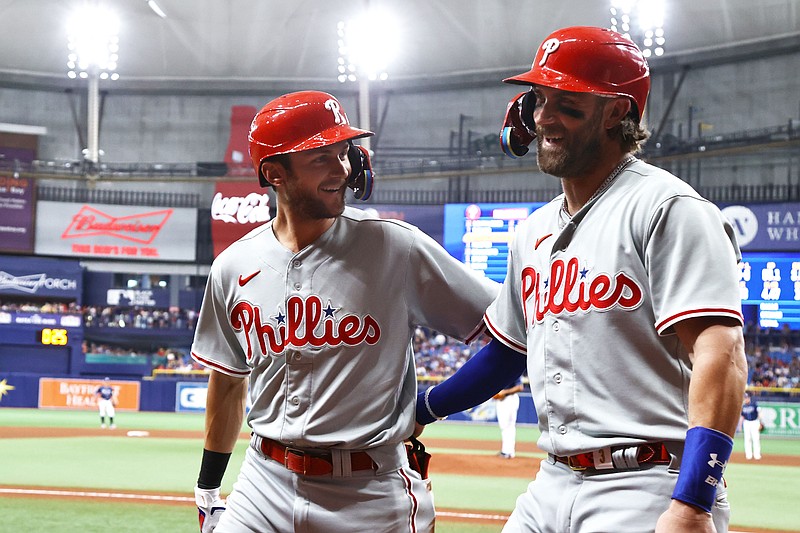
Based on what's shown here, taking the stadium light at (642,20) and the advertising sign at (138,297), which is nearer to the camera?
the stadium light at (642,20)

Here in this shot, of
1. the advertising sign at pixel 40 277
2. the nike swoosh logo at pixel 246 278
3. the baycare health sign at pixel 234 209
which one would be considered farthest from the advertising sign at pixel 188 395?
the nike swoosh logo at pixel 246 278

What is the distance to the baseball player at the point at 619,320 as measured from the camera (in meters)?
1.90

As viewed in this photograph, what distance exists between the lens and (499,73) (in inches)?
1207

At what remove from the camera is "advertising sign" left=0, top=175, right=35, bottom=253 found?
30.8 metres

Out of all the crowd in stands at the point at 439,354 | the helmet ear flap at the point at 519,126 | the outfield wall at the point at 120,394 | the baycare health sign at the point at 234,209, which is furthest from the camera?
the baycare health sign at the point at 234,209

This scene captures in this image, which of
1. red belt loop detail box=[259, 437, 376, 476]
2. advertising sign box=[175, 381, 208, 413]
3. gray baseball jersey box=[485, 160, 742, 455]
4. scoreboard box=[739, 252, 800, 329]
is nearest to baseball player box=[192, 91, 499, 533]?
red belt loop detail box=[259, 437, 376, 476]

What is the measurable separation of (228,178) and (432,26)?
8650 mm

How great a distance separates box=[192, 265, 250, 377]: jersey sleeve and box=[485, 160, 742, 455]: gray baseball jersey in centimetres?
→ 145

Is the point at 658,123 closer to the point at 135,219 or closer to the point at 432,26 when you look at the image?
the point at 432,26

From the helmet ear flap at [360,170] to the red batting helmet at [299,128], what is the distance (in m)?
0.09

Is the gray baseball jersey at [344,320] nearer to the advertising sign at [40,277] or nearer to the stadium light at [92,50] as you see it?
the stadium light at [92,50]

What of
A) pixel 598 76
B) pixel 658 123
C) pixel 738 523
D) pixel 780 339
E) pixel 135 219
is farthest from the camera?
pixel 135 219

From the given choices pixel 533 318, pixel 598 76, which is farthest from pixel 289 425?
pixel 598 76

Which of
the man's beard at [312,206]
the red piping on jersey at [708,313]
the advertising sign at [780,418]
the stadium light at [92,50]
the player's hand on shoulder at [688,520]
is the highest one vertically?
the stadium light at [92,50]
